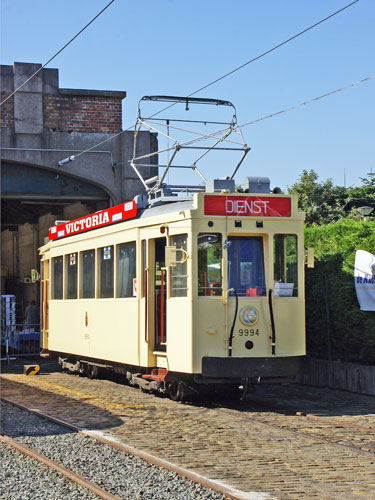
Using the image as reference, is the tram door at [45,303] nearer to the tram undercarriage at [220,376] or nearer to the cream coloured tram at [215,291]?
the tram undercarriage at [220,376]

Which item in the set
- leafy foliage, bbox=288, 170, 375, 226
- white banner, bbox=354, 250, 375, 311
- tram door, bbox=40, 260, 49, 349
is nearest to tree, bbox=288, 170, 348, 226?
leafy foliage, bbox=288, 170, 375, 226

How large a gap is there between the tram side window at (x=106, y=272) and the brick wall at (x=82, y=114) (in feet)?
25.5

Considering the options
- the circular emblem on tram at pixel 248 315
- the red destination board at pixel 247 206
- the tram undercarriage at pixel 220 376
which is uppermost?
the red destination board at pixel 247 206

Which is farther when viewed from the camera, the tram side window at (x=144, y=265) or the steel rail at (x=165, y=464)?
the tram side window at (x=144, y=265)

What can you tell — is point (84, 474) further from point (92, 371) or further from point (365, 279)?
point (92, 371)

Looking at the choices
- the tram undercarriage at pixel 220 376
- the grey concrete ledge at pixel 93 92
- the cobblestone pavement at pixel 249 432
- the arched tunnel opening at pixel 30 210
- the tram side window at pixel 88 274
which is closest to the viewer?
the cobblestone pavement at pixel 249 432

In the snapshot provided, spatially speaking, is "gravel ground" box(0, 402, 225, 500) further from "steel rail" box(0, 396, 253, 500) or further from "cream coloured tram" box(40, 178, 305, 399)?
"cream coloured tram" box(40, 178, 305, 399)

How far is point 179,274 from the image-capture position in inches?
478

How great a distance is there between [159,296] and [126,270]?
3.64 ft

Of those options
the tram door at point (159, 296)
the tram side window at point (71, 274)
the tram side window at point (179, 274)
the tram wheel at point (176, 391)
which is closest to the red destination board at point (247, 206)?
the tram side window at point (179, 274)

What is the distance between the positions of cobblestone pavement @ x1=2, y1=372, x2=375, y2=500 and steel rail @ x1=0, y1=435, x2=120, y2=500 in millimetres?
1042

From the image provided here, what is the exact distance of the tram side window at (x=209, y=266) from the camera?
11883mm

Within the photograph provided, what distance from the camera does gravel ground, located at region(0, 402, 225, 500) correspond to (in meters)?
6.84

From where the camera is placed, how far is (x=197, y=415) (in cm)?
1127
